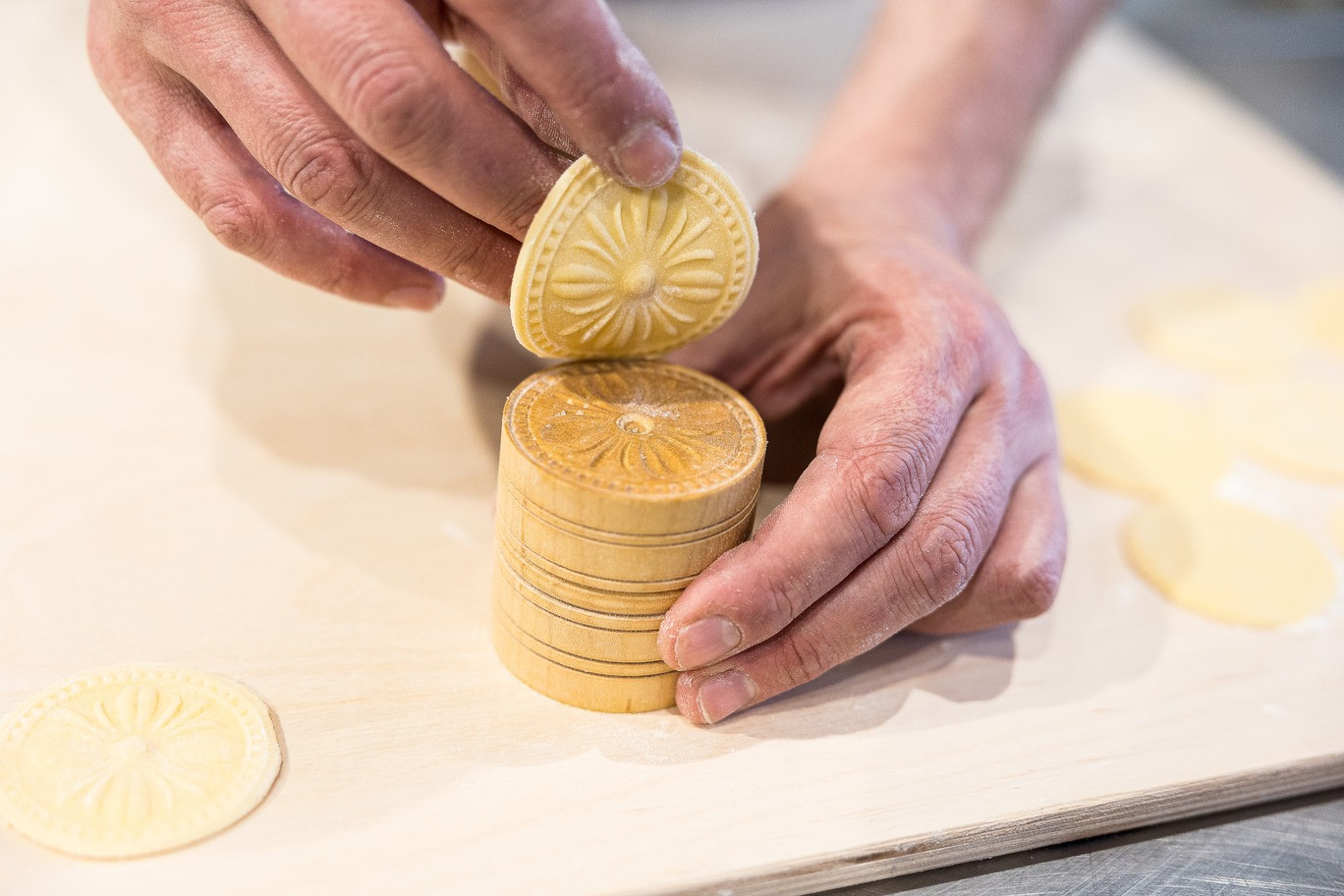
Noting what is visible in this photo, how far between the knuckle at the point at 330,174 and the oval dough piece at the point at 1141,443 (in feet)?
4.28

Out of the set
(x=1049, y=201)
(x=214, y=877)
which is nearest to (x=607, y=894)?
(x=214, y=877)

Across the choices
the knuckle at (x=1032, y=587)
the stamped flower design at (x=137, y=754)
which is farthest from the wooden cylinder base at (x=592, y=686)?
the knuckle at (x=1032, y=587)

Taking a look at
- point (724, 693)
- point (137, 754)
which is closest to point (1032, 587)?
point (724, 693)

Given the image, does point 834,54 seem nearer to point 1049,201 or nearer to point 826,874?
point 1049,201

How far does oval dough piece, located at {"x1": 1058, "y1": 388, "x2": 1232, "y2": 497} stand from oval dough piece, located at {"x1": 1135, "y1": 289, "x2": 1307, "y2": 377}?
19 centimetres

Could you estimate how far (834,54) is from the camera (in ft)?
11.6

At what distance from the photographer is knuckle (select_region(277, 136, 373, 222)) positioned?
1.26m

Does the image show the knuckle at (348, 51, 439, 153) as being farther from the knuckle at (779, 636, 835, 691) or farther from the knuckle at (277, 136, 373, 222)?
the knuckle at (779, 636, 835, 691)

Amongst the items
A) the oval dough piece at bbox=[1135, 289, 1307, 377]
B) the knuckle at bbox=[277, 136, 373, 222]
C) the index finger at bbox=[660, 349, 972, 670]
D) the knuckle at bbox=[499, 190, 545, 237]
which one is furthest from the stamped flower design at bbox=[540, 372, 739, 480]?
the oval dough piece at bbox=[1135, 289, 1307, 377]

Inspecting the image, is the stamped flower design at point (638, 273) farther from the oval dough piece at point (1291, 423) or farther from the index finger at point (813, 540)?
the oval dough piece at point (1291, 423)

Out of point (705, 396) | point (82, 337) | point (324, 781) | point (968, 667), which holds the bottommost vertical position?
point (82, 337)

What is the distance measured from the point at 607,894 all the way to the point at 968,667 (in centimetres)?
62

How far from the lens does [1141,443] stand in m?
2.04

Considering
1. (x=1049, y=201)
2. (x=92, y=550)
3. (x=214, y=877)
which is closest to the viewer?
(x=214, y=877)
